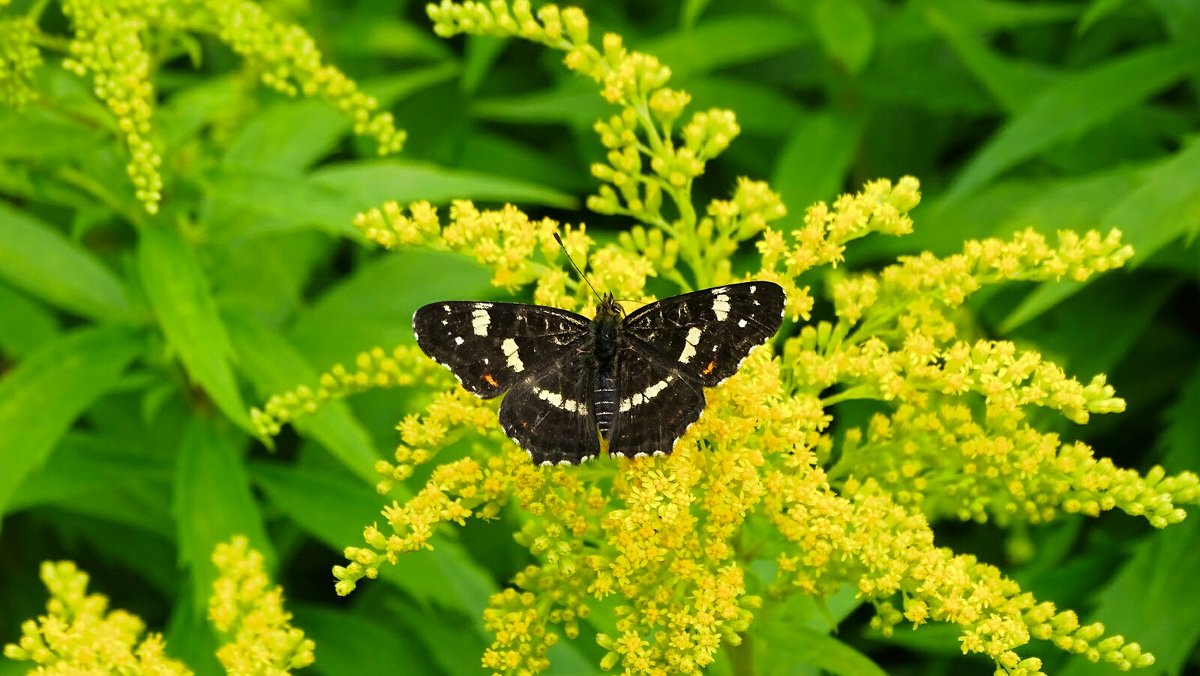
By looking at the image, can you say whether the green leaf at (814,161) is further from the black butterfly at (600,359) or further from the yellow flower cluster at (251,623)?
the yellow flower cluster at (251,623)

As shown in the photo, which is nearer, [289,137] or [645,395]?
[645,395]

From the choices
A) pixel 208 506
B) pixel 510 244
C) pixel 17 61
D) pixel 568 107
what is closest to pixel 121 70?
pixel 17 61

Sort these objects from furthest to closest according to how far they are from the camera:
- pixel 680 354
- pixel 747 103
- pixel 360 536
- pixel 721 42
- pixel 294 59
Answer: pixel 747 103 < pixel 721 42 < pixel 360 536 < pixel 294 59 < pixel 680 354

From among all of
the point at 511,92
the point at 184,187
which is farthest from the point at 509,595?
the point at 511,92

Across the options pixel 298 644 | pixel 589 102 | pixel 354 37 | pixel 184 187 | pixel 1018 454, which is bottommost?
pixel 298 644

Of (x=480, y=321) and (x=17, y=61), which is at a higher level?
(x=17, y=61)

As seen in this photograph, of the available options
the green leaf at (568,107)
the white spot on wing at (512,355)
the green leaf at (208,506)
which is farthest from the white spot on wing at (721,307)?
the green leaf at (568,107)

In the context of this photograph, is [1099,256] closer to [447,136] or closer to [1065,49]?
[1065,49]

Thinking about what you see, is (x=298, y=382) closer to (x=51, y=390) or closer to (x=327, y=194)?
(x=327, y=194)
